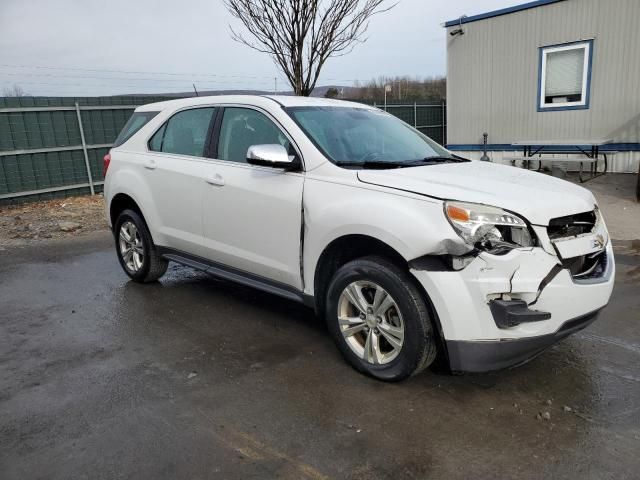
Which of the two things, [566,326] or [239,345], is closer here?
[566,326]

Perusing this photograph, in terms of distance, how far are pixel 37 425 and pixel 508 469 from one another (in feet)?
8.27

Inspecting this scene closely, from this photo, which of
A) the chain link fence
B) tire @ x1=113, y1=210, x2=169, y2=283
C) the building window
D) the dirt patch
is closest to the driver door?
tire @ x1=113, y1=210, x2=169, y2=283

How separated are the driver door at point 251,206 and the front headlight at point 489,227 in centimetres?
118

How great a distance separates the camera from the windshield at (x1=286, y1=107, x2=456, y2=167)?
3.87 m

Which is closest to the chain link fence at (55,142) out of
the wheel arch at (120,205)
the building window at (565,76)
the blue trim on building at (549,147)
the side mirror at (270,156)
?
the wheel arch at (120,205)

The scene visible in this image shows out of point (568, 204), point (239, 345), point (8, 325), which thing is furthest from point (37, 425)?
point (568, 204)

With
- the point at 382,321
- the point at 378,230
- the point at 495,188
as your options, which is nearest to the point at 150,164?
the point at 378,230

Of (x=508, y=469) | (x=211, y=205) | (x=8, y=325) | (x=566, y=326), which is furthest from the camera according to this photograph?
(x=8, y=325)

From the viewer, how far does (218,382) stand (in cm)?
352

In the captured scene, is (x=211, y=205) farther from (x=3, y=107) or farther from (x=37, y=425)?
(x=3, y=107)

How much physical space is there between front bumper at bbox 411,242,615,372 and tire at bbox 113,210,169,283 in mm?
3249

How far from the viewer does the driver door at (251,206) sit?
384 centimetres

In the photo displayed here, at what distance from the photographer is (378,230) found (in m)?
3.22

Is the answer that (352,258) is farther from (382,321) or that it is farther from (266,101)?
(266,101)
